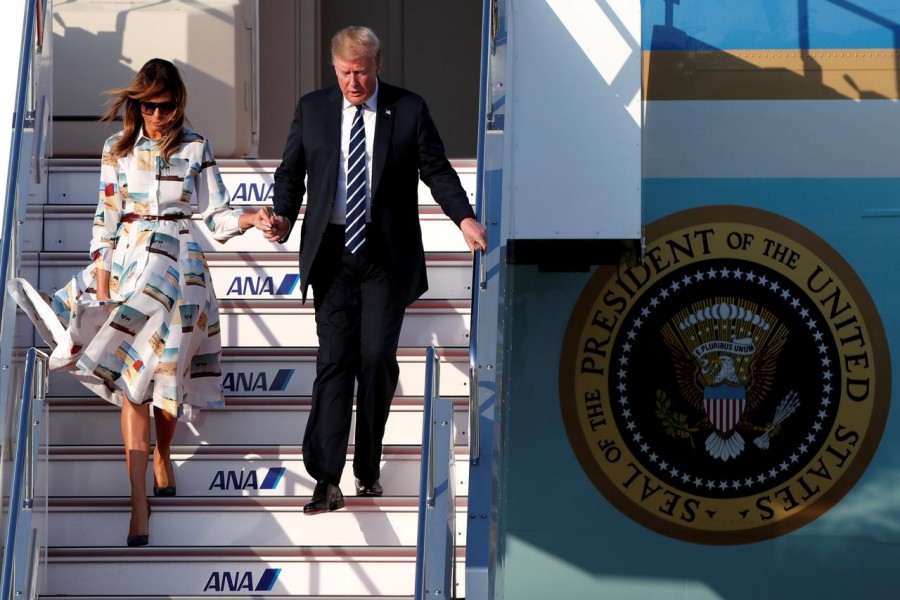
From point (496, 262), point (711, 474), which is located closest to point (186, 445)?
point (496, 262)

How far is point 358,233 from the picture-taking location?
5.18 metres

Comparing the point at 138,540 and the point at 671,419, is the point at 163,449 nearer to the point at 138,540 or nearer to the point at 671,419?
the point at 138,540

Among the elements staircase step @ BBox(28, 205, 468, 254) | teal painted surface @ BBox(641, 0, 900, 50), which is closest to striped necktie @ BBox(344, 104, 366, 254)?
staircase step @ BBox(28, 205, 468, 254)

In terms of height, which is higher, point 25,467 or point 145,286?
point 145,286

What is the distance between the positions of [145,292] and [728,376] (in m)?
2.41

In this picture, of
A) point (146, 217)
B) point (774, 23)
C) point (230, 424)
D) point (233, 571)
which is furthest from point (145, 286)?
point (774, 23)

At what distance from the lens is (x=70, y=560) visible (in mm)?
5207

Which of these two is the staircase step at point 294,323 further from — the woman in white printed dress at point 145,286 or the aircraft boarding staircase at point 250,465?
the woman in white printed dress at point 145,286

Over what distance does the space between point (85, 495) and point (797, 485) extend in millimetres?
2843

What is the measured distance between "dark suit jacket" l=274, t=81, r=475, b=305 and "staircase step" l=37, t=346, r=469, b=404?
0.61 metres

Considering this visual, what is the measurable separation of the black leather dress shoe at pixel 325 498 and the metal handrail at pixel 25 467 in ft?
3.09

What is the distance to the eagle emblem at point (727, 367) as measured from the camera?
617cm

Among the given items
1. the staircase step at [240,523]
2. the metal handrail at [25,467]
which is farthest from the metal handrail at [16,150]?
the staircase step at [240,523]

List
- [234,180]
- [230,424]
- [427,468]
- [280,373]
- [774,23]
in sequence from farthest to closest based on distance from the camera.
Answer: [234,180]
[774,23]
[280,373]
[230,424]
[427,468]
